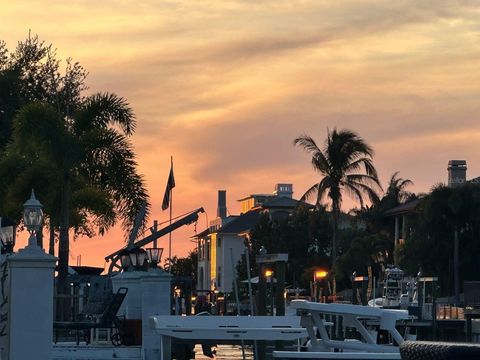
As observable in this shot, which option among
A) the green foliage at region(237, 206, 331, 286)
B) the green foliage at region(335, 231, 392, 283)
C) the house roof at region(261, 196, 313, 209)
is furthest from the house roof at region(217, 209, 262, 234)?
the green foliage at region(335, 231, 392, 283)

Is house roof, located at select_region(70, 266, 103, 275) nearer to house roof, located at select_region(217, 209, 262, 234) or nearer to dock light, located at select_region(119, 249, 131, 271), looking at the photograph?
dock light, located at select_region(119, 249, 131, 271)

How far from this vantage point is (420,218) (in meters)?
73.1

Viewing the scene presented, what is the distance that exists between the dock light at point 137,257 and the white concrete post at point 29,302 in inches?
563

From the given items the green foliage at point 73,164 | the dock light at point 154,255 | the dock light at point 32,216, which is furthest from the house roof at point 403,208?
the dock light at point 32,216

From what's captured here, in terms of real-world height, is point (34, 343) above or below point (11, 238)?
below

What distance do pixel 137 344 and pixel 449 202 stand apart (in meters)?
48.6

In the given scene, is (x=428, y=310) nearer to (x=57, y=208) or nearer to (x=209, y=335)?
(x=57, y=208)

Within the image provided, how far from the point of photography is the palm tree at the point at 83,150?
34.2 meters

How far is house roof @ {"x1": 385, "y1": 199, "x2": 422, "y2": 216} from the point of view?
7969cm

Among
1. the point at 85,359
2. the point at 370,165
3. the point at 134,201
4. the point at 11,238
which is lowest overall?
the point at 85,359

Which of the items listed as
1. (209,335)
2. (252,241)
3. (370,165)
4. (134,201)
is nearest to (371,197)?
(370,165)

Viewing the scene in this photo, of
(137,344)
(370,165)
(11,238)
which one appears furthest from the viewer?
(370,165)

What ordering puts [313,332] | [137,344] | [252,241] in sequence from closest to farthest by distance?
[313,332]
[137,344]
[252,241]

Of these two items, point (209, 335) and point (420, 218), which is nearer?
point (209, 335)
